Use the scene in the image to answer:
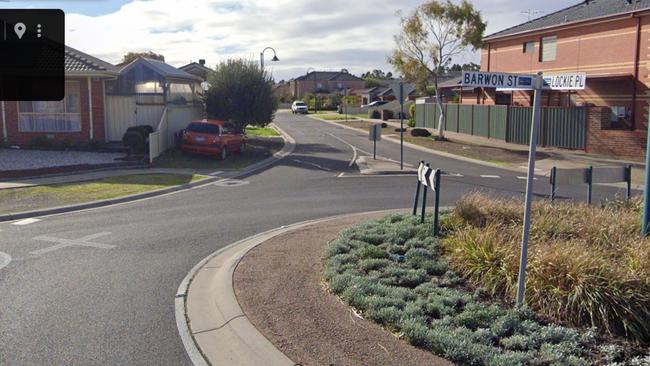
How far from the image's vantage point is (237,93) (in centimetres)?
3206

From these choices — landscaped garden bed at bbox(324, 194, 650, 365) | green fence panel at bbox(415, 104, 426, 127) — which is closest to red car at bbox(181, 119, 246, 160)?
landscaped garden bed at bbox(324, 194, 650, 365)

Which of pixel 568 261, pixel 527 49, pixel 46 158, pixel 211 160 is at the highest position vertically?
pixel 527 49

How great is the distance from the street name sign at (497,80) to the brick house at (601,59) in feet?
75.9

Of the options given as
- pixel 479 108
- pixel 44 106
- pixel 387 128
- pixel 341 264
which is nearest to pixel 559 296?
pixel 341 264

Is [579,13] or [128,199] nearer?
[128,199]

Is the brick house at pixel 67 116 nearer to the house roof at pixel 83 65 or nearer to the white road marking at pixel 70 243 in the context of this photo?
the house roof at pixel 83 65

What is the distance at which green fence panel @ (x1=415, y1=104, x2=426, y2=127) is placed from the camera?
47062 mm

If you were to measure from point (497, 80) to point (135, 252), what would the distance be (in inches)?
247

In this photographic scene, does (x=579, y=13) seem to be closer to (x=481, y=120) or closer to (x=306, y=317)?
(x=481, y=120)

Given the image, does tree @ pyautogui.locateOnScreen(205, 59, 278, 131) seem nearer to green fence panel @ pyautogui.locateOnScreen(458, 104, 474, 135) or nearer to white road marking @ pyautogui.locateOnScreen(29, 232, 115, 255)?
green fence panel @ pyautogui.locateOnScreen(458, 104, 474, 135)

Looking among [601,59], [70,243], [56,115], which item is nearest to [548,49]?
[601,59]

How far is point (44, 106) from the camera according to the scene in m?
26.0

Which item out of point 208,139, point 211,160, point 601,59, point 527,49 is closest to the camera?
point 208,139

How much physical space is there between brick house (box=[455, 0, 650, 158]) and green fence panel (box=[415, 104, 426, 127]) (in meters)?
10.3
